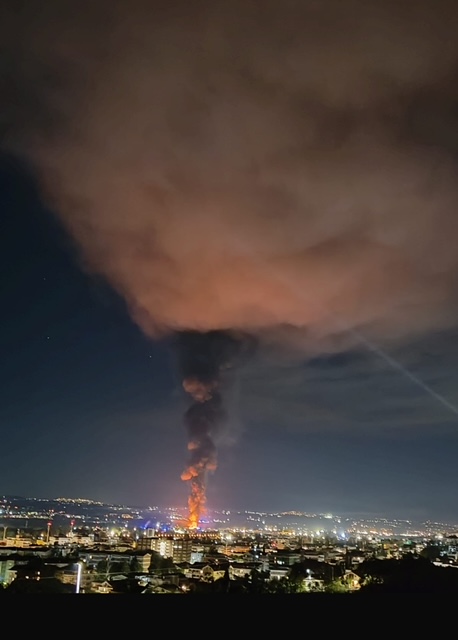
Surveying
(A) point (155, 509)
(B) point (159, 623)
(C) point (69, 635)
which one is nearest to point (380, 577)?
(B) point (159, 623)

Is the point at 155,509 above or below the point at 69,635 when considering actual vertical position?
above

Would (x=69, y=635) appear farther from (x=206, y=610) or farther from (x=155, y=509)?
(x=155, y=509)

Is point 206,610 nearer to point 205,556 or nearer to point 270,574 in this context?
point 270,574

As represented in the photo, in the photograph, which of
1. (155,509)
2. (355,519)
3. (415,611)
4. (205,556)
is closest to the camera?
(415,611)

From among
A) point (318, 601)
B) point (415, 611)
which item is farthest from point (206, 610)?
point (415, 611)

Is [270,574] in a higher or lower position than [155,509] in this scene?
lower

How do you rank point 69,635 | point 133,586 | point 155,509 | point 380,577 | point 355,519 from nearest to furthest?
point 69,635 < point 133,586 < point 380,577 < point 355,519 < point 155,509

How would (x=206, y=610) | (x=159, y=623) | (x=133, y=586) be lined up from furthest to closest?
(x=133, y=586), (x=206, y=610), (x=159, y=623)

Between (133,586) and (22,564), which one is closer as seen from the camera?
(133,586)

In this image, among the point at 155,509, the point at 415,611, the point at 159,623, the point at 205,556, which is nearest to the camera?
the point at 159,623
